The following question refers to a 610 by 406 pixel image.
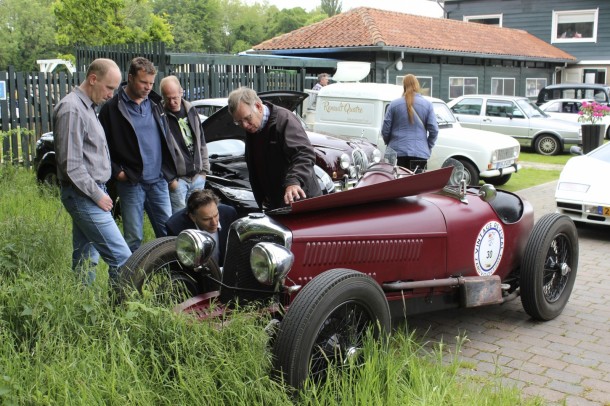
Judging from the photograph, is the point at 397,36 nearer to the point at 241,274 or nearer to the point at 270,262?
the point at 241,274

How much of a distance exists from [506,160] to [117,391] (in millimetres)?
10629

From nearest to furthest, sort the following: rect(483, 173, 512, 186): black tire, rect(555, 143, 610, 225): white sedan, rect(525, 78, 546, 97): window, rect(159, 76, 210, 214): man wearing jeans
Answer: rect(159, 76, 210, 214): man wearing jeans → rect(555, 143, 610, 225): white sedan → rect(483, 173, 512, 186): black tire → rect(525, 78, 546, 97): window

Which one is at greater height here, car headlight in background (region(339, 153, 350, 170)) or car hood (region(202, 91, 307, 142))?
car hood (region(202, 91, 307, 142))

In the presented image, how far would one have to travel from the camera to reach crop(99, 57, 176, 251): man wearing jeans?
200 inches

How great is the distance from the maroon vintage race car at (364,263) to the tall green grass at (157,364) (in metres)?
0.16

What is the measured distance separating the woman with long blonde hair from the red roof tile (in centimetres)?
1272

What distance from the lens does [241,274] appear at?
3789mm

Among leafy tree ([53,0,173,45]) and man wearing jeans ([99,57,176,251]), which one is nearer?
man wearing jeans ([99,57,176,251])

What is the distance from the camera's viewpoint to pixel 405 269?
4.31 m

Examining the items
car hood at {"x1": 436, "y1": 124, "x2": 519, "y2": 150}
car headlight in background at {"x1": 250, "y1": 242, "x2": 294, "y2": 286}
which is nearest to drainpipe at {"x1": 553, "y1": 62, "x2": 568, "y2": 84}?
car hood at {"x1": 436, "y1": 124, "x2": 519, "y2": 150}

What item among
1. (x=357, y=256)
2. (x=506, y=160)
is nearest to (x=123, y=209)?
(x=357, y=256)

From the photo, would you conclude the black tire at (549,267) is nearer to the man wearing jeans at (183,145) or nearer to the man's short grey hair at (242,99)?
the man's short grey hair at (242,99)

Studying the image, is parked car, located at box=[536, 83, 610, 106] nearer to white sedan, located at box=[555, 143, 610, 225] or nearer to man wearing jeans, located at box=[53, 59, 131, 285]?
white sedan, located at box=[555, 143, 610, 225]

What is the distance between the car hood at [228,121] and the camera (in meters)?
7.66
